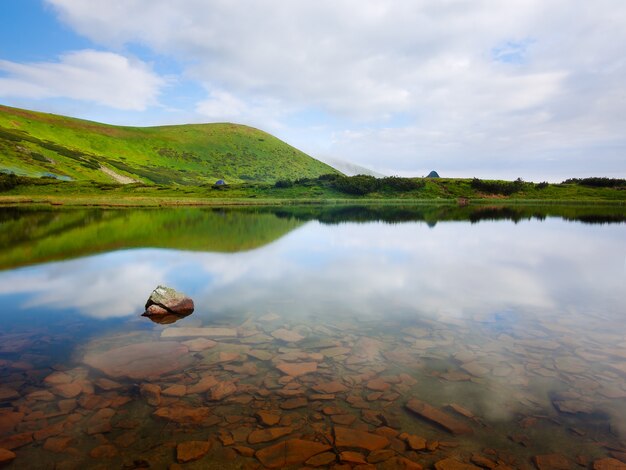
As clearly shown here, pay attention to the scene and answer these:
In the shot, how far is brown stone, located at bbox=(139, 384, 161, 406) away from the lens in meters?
8.53

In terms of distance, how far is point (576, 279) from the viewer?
21953 mm

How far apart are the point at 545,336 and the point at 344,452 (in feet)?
30.4

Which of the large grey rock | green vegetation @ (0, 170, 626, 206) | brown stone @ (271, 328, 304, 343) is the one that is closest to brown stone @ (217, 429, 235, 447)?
brown stone @ (271, 328, 304, 343)

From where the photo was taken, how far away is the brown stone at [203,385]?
9.00 m

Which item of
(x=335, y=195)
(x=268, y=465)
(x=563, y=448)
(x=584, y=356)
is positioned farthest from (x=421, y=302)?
(x=335, y=195)

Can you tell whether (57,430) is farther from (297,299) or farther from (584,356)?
(584,356)

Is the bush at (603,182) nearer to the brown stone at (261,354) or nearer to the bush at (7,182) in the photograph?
the brown stone at (261,354)

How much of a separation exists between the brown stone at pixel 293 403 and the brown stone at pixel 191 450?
6.06 feet

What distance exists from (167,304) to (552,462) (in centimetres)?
1292

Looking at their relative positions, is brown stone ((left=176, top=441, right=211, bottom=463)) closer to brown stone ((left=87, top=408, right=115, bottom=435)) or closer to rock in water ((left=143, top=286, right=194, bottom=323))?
brown stone ((left=87, top=408, right=115, bottom=435))

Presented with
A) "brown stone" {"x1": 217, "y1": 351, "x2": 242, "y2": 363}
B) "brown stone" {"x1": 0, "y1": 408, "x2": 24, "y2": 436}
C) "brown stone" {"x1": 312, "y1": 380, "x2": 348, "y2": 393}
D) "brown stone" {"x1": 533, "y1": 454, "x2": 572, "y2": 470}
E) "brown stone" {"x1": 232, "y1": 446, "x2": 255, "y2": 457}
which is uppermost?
"brown stone" {"x1": 533, "y1": 454, "x2": 572, "y2": 470}

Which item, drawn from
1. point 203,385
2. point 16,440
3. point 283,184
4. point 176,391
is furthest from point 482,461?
point 283,184

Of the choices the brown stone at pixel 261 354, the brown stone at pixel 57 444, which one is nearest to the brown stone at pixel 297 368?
the brown stone at pixel 261 354

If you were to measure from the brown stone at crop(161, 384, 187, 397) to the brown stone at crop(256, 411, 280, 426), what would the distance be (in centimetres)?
205
